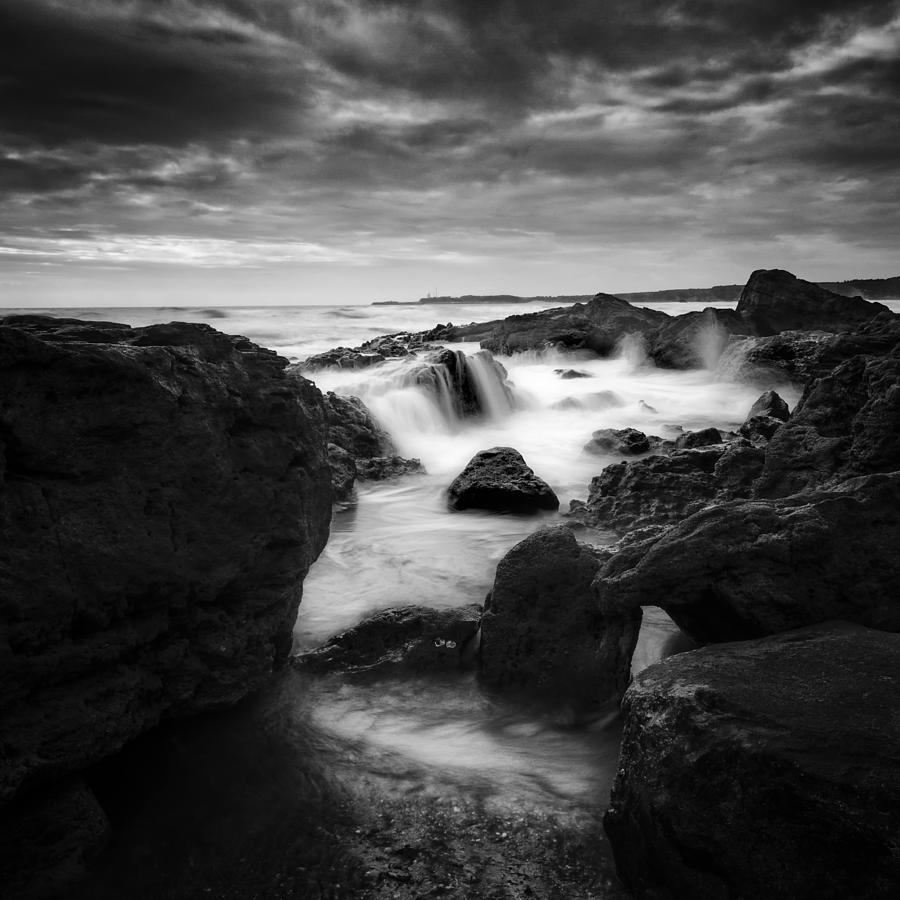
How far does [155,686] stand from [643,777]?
2.44 meters

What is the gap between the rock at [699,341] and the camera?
68.2 feet

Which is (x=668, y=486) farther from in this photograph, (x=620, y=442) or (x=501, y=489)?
(x=620, y=442)

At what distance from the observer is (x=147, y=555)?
141 inches

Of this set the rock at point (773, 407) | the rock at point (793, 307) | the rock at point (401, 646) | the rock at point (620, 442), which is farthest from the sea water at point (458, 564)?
the rock at point (793, 307)

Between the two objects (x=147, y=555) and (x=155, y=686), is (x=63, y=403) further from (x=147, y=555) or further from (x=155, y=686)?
(x=155, y=686)

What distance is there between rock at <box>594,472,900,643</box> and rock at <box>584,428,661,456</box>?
7263mm

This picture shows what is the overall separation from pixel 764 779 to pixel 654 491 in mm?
5377

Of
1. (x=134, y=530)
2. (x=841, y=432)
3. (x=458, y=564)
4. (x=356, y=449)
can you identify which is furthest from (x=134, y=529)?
(x=356, y=449)

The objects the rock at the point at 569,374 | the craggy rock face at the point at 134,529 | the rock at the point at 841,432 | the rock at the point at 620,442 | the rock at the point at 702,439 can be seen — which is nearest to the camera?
the craggy rock face at the point at 134,529

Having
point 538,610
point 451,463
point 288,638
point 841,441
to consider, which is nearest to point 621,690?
point 538,610

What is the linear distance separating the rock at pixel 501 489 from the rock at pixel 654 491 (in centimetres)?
54

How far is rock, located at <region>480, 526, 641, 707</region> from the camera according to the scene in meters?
4.34

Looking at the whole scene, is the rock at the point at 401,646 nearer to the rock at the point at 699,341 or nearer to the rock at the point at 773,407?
the rock at the point at 773,407

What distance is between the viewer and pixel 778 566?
3840 millimetres
